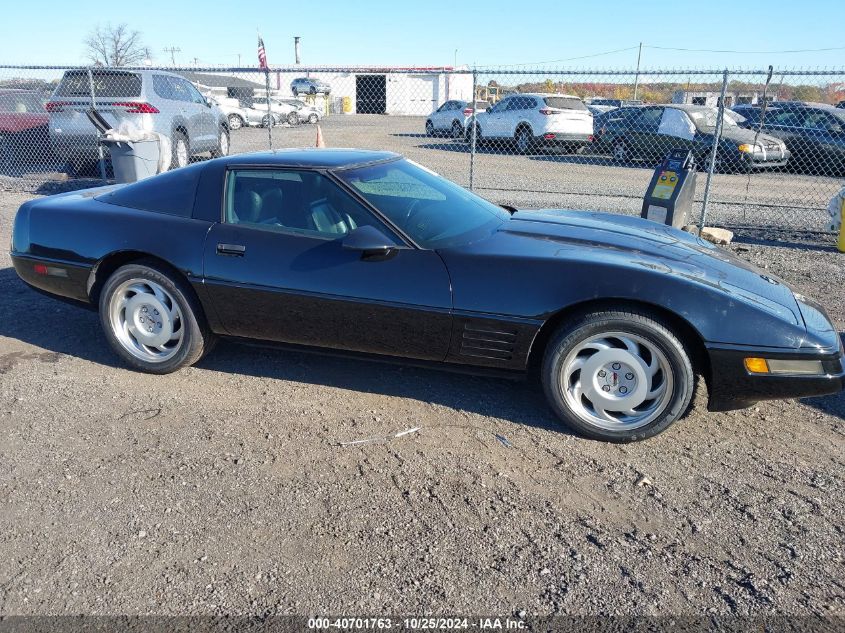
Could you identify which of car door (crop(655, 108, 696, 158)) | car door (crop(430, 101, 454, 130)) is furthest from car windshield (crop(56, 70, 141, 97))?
car door (crop(430, 101, 454, 130))

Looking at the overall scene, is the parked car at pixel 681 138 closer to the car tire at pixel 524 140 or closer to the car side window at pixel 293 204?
the car tire at pixel 524 140

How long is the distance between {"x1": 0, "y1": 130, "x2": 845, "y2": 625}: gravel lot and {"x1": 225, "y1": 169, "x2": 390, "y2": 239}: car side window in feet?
3.06

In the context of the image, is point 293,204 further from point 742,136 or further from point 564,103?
point 564,103

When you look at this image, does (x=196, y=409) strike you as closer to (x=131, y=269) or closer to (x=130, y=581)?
(x=131, y=269)

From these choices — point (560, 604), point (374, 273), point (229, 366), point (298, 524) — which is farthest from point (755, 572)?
point (229, 366)

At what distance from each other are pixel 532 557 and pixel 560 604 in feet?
0.82

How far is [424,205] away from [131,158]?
→ 20.3 feet

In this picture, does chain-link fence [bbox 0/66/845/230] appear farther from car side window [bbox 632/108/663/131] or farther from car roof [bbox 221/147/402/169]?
car roof [bbox 221/147/402/169]

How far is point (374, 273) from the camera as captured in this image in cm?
350

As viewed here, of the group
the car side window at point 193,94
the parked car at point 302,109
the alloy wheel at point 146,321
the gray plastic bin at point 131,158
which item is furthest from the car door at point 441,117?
the alloy wheel at point 146,321

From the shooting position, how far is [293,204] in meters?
3.81

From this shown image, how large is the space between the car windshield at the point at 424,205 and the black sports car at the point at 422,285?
0.6 inches

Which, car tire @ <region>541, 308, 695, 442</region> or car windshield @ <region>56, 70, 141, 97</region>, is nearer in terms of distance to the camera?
car tire @ <region>541, 308, 695, 442</region>

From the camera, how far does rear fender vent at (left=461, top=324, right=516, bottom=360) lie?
133 inches
